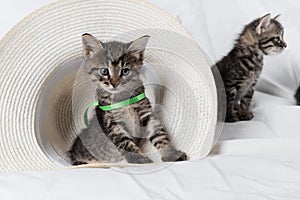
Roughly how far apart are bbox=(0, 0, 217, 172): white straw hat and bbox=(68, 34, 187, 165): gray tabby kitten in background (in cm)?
6

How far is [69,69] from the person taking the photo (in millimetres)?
1731

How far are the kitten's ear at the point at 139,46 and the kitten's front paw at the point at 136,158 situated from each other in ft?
0.93

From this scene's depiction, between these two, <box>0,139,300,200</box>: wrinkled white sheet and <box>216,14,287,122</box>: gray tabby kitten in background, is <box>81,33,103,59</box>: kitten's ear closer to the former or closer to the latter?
<box>0,139,300,200</box>: wrinkled white sheet

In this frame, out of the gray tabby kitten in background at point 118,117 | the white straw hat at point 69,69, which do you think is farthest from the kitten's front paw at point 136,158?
the white straw hat at point 69,69

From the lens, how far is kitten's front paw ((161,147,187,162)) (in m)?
1.63

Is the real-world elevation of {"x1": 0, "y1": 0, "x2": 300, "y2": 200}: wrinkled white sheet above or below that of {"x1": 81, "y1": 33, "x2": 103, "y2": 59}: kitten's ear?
below

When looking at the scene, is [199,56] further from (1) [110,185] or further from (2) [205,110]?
(1) [110,185]

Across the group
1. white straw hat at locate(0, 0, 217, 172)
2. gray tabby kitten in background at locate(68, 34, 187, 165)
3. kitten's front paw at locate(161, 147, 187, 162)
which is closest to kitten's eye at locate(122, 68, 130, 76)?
gray tabby kitten in background at locate(68, 34, 187, 165)

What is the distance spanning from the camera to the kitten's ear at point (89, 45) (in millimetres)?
1569

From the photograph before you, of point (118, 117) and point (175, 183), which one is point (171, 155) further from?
point (175, 183)

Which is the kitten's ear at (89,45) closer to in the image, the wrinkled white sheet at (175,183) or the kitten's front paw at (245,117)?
the wrinkled white sheet at (175,183)

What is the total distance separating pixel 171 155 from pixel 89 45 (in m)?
0.40

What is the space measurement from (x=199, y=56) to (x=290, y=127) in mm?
482

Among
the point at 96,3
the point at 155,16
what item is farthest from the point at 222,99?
the point at 96,3
